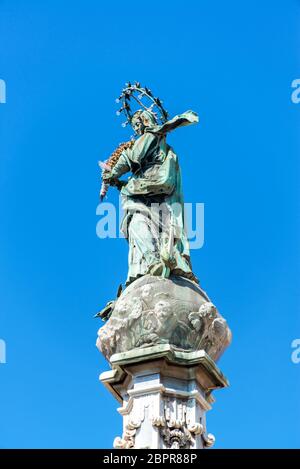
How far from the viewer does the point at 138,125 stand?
1888 cm

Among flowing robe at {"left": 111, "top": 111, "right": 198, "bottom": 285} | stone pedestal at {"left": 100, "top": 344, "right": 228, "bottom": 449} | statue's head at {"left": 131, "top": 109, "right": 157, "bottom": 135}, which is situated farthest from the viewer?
statue's head at {"left": 131, "top": 109, "right": 157, "bottom": 135}

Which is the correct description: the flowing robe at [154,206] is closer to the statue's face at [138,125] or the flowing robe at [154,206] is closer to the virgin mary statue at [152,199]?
the virgin mary statue at [152,199]

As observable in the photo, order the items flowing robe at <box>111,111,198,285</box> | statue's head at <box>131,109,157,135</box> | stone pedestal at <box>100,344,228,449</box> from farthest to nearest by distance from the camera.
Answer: statue's head at <box>131,109,157,135</box>
flowing robe at <box>111,111,198,285</box>
stone pedestal at <box>100,344,228,449</box>

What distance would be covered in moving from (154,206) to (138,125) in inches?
80.1

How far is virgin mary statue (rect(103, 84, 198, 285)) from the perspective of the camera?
1678 cm

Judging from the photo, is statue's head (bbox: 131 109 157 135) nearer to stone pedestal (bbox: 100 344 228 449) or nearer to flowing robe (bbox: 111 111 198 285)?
flowing robe (bbox: 111 111 198 285)

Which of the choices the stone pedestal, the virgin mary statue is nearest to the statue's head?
the virgin mary statue

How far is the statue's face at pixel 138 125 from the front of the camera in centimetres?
1875

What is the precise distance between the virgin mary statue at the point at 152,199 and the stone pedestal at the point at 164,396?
162 cm

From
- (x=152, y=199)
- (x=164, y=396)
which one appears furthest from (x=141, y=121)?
(x=164, y=396)

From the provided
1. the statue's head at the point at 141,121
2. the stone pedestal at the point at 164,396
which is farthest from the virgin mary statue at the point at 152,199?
the stone pedestal at the point at 164,396

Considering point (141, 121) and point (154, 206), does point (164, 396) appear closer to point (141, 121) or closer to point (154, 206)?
point (154, 206)
